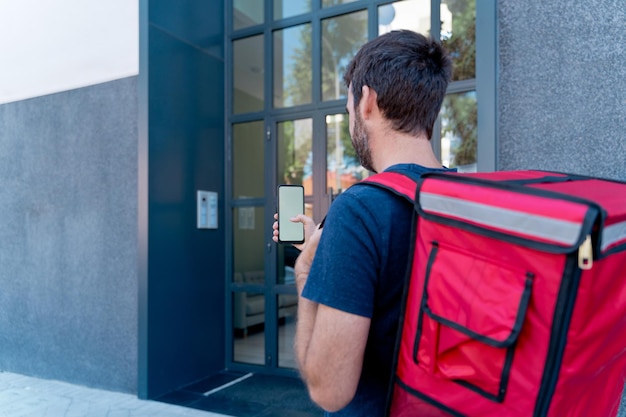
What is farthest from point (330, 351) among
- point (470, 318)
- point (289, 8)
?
point (289, 8)

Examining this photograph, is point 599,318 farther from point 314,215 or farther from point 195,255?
point 195,255

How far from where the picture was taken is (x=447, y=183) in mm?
896

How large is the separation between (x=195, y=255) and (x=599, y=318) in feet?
13.6

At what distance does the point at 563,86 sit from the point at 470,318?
2659 millimetres

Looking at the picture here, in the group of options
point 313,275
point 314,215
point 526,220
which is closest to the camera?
point 526,220

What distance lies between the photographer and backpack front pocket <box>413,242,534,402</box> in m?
0.82

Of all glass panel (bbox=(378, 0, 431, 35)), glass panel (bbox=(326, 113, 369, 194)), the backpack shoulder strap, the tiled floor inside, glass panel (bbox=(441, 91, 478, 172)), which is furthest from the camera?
glass panel (bbox=(326, 113, 369, 194))

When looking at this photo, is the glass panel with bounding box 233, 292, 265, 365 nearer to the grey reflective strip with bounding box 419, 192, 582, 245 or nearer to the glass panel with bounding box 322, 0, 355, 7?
the glass panel with bounding box 322, 0, 355, 7

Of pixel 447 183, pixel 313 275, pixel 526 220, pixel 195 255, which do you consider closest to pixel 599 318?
pixel 526 220

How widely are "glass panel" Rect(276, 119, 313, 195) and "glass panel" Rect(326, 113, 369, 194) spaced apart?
7.8 inches

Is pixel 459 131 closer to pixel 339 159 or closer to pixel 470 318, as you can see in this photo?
pixel 339 159

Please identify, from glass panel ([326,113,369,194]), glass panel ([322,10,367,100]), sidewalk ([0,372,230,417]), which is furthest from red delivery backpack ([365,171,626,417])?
glass panel ([322,10,367,100])

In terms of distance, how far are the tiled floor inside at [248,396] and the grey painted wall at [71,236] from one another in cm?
63

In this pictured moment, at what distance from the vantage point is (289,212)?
186 centimetres
